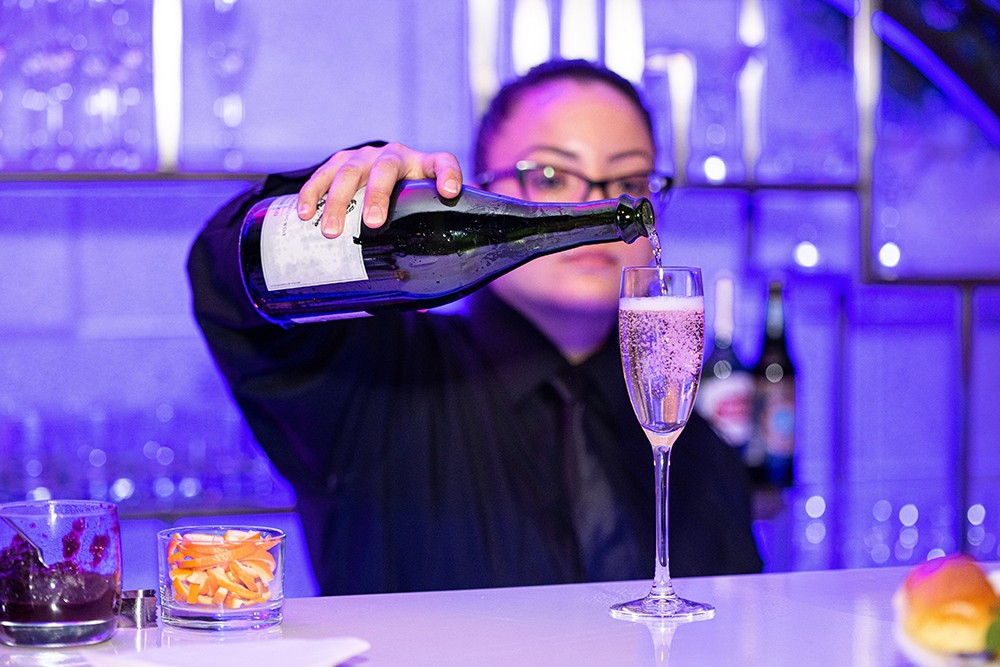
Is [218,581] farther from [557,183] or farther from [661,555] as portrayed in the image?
[557,183]

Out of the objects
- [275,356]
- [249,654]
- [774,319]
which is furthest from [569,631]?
[774,319]

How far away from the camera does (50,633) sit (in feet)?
2.33

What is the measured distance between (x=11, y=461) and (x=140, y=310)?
0.39 m

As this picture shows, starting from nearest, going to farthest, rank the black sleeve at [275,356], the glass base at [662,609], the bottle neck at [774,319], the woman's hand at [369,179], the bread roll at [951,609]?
the bread roll at [951,609] < the glass base at [662,609] < the woman's hand at [369,179] < the black sleeve at [275,356] < the bottle neck at [774,319]

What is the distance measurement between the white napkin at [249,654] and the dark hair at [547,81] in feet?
3.62

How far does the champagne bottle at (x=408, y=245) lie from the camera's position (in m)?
0.95

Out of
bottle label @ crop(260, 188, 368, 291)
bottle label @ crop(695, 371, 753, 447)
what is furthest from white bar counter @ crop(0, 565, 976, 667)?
bottle label @ crop(695, 371, 753, 447)

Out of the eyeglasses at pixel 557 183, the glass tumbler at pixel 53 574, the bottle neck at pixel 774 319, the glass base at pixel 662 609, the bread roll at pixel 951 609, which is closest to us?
the bread roll at pixel 951 609

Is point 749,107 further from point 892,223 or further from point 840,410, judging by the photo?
point 840,410

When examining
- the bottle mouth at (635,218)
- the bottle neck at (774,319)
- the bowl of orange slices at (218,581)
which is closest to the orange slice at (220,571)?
the bowl of orange slices at (218,581)

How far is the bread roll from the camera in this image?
1.86ft

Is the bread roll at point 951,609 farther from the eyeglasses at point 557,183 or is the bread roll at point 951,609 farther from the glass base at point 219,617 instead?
the eyeglasses at point 557,183

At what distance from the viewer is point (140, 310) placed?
7.39 ft

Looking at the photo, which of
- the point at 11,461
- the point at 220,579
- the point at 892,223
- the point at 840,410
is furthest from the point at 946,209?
the point at 220,579
